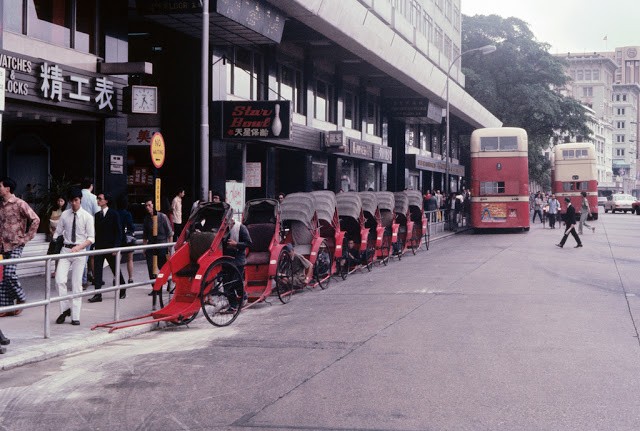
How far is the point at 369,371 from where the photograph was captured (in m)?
7.71

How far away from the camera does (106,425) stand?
19.5ft

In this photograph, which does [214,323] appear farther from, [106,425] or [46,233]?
[46,233]

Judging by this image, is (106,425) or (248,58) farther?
(248,58)

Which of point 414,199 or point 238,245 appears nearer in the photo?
point 238,245

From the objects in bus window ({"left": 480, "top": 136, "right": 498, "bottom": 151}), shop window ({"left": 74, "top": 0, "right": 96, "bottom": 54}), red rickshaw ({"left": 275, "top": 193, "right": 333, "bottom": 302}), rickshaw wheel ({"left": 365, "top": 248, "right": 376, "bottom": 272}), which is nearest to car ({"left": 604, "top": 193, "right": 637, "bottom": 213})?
bus window ({"left": 480, "top": 136, "right": 498, "bottom": 151})

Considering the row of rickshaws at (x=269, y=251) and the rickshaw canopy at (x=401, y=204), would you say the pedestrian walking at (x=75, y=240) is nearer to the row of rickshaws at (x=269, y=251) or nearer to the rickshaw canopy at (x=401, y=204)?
the row of rickshaws at (x=269, y=251)

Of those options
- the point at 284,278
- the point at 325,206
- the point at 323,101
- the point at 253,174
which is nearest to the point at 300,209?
the point at 325,206

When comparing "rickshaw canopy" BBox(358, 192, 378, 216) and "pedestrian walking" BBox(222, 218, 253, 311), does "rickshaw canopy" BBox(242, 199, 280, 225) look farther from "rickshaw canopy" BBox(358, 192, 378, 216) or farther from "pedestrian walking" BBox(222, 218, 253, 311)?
→ "rickshaw canopy" BBox(358, 192, 378, 216)

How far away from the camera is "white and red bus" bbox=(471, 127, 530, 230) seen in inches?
1344

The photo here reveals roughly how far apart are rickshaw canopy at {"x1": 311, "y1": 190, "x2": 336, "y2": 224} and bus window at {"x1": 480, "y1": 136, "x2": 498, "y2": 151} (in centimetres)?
1892

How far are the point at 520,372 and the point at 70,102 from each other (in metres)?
12.3

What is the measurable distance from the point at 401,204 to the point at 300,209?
775 cm

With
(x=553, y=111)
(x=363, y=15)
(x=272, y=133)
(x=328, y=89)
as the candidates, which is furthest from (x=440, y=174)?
(x=272, y=133)

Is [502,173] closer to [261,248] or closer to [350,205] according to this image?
[350,205]
